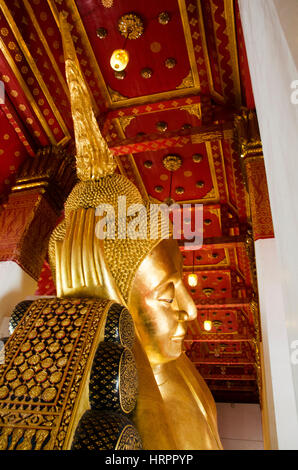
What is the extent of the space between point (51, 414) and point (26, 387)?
0.33ft

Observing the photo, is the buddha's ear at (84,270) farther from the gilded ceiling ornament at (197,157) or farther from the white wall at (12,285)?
the gilded ceiling ornament at (197,157)

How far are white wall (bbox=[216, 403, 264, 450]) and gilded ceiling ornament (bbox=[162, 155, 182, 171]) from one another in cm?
798

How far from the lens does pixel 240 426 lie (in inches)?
370

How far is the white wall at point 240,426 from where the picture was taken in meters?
9.14

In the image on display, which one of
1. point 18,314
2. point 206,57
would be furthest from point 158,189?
point 18,314

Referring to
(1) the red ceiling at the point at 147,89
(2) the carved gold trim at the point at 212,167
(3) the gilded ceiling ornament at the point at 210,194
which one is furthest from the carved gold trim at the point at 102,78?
(3) the gilded ceiling ornament at the point at 210,194

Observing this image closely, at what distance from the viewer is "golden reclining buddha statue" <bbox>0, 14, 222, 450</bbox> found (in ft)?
2.23

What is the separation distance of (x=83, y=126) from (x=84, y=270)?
21.3 inches

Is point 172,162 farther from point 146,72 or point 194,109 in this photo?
point 146,72

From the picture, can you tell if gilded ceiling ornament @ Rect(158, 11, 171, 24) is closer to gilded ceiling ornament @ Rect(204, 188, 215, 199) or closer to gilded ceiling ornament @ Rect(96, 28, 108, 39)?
gilded ceiling ornament @ Rect(96, 28, 108, 39)

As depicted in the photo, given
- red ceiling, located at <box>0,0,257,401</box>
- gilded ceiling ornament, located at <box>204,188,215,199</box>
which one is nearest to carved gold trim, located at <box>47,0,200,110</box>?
red ceiling, located at <box>0,0,257,401</box>

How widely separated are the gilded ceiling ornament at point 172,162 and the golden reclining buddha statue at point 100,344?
371cm

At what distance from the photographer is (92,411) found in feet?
2.37

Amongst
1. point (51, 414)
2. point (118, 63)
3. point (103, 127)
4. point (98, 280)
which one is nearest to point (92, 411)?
point (51, 414)
